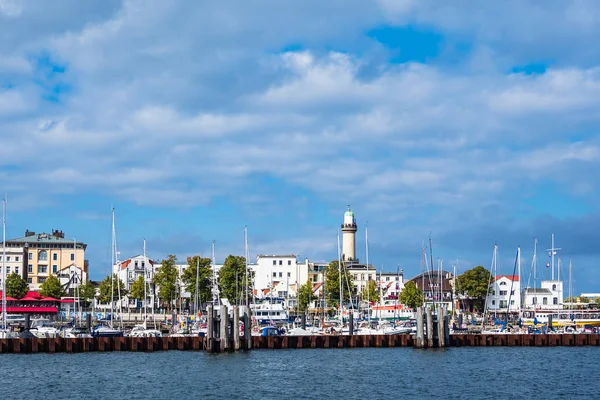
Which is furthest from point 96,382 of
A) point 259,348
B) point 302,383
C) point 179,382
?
point 259,348

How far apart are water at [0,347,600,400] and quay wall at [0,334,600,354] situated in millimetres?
956

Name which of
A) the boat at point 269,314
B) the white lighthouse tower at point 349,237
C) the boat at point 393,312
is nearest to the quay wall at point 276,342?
the boat at point 269,314

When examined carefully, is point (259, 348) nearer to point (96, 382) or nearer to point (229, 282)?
point (96, 382)

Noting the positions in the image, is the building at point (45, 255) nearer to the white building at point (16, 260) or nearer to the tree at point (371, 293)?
the white building at point (16, 260)

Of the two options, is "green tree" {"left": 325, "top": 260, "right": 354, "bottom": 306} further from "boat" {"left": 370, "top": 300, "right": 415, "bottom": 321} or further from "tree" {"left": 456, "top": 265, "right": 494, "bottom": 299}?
"tree" {"left": 456, "top": 265, "right": 494, "bottom": 299}

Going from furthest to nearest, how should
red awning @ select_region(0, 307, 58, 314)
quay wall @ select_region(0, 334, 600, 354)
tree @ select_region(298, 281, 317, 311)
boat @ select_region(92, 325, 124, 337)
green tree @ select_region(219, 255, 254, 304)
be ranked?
tree @ select_region(298, 281, 317, 311)
green tree @ select_region(219, 255, 254, 304)
red awning @ select_region(0, 307, 58, 314)
boat @ select_region(92, 325, 124, 337)
quay wall @ select_region(0, 334, 600, 354)

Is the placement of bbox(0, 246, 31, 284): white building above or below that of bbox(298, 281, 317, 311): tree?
above

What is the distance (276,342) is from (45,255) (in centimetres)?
9168

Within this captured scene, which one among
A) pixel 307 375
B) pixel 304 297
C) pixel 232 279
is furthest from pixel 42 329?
pixel 304 297

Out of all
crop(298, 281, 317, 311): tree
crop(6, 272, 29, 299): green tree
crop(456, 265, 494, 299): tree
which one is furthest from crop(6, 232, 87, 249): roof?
crop(456, 265, 494, 299): tree

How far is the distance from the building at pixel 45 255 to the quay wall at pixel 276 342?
3262 inches

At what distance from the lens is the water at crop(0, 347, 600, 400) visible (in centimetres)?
5909

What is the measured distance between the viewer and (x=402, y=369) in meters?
72.6

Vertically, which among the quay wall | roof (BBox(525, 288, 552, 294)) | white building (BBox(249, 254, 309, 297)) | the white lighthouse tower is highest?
the white lighthouse tower
